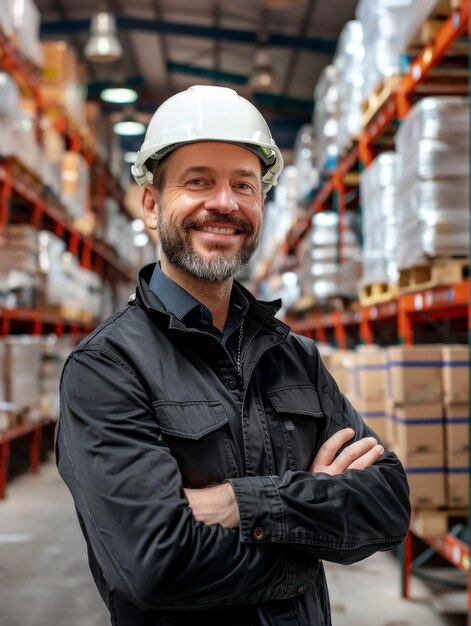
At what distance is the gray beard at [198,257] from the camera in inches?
73.4

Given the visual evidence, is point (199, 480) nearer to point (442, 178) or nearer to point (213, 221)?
point (213, 221)

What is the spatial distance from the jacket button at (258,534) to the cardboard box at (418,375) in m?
2.73

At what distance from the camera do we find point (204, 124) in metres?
1.89

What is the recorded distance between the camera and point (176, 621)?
161 centimetres

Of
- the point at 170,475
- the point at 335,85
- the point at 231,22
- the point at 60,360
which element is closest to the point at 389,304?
the point at 335,85

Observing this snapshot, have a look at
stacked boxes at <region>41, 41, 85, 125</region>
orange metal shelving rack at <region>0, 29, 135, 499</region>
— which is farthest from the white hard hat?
stacked boxes at <region>41, 41, 85, 125</region>

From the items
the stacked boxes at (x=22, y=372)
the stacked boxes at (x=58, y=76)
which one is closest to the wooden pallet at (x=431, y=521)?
the stacked boxes at (x=22, y=372)

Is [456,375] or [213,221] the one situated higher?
[213,221]

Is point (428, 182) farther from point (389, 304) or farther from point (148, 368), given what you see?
point (148, 368)

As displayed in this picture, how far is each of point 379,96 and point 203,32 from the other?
989 cm

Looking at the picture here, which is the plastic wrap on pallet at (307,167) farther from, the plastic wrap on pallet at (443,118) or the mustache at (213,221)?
the mustache at (213,221)

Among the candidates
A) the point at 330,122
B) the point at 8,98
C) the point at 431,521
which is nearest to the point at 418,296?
the point at 431,521

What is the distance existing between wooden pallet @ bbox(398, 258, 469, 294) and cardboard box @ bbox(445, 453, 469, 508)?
3.19ft

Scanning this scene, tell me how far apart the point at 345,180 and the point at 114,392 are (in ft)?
19.6
